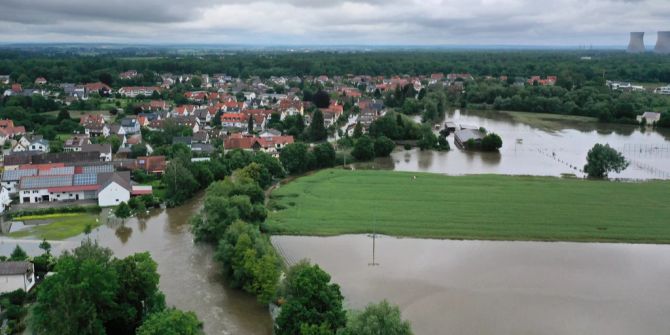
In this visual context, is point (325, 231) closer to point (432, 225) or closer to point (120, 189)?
point (432, 225)

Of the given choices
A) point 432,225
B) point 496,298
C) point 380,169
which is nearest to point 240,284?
point 496,298

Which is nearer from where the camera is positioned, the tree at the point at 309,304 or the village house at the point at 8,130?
the tree at the point at 309,304

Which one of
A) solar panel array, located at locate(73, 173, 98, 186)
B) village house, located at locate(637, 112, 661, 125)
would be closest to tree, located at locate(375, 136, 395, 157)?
solar panel array, located at locate(73, 173, 98, 186)

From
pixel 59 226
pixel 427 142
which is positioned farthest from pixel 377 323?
pixel 427 142

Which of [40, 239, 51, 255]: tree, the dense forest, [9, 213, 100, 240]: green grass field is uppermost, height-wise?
the dense forest

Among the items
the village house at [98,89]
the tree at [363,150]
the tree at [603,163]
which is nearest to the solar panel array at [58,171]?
the tree at [363,150]

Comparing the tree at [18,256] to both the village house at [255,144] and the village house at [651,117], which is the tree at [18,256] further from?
the village house at [651,117]

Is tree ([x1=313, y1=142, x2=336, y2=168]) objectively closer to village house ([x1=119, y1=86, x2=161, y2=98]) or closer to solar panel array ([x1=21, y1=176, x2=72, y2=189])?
solar panel array ([x1=21, y1=176, x2=72, y2=189])
